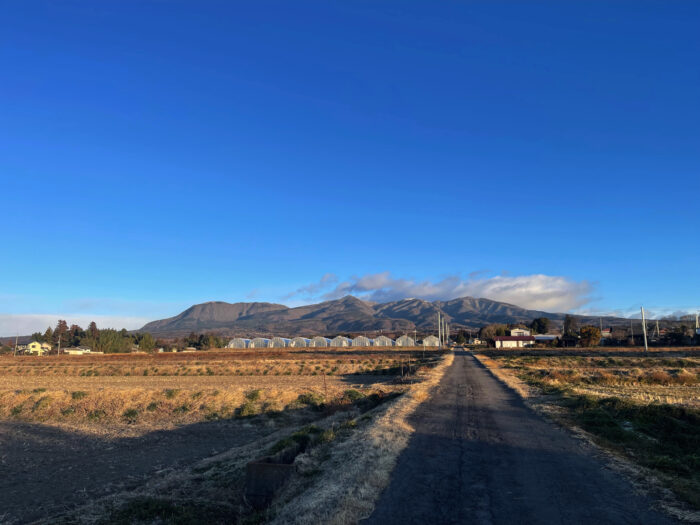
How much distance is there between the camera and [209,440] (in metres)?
21.4

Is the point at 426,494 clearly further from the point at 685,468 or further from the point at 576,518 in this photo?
the point at 685,468

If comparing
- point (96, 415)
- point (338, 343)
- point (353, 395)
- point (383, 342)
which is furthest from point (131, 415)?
point (338, 343)

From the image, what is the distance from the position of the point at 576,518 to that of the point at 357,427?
32.4 ft

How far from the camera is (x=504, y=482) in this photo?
9406 mm

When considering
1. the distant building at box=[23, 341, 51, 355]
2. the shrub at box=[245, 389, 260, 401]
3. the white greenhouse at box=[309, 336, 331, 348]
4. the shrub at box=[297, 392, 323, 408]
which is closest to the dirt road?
the shrub at box=[297, 392, 323, 408]

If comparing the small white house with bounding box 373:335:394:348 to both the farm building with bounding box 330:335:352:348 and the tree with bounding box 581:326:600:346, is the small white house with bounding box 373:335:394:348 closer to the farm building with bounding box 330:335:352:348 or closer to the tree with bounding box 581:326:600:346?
the farm building with bounding box 330:335:352:348

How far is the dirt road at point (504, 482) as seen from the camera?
24.8 feet

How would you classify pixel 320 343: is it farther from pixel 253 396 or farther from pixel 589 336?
pixel 253 396

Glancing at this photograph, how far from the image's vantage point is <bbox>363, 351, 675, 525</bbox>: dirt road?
24.8 ft

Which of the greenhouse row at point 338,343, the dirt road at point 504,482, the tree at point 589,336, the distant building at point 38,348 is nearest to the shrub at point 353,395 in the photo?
the dirt road at point 504,482

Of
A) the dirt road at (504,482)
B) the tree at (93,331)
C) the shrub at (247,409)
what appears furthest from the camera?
the tree at (93,331)

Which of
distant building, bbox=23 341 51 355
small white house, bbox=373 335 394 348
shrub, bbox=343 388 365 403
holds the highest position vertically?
shrub, bbox=343 388 365 403

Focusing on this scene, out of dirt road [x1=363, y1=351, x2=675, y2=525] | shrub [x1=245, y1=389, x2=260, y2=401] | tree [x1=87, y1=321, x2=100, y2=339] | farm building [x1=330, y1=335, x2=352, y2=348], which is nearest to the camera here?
dirt road [x1=363, y1=351, x2=675, y2=525]

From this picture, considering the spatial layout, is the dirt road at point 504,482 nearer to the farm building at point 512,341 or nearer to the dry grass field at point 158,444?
the dry grass field at point 158,444
